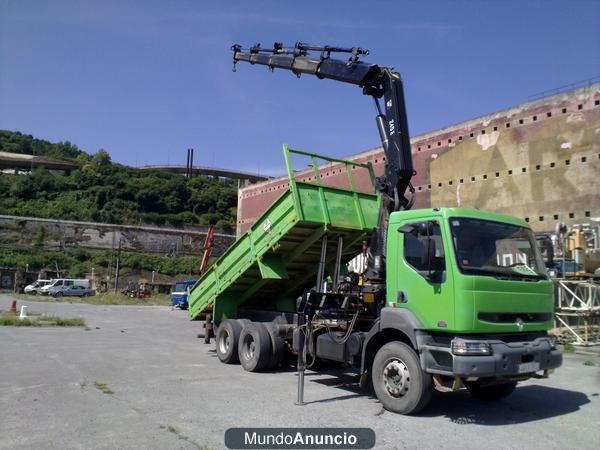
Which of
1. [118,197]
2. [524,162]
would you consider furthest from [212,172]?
[524,162]

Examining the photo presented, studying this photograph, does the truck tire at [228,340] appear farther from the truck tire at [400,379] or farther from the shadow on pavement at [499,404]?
the truck tire at [400,379]

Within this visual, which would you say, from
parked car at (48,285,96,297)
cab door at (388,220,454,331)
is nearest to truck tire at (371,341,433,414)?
cab door at (388,220,454,331)

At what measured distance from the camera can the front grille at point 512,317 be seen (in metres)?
6.34

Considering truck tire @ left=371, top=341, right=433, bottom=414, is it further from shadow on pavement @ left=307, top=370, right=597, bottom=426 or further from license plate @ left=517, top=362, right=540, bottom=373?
license plate @ left=517, top=362, right=540, bottom=373

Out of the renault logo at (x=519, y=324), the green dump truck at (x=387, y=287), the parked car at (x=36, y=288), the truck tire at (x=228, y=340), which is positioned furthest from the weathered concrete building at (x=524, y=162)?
the parked car at (x=36, y=288)

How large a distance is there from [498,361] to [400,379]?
4.28 ft

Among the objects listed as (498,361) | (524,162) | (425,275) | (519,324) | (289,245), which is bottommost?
(498,361)

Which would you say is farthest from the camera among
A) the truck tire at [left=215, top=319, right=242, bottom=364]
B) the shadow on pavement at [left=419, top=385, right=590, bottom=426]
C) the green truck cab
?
the truck tire at [left=215, top=319, right=242, bottom=364]

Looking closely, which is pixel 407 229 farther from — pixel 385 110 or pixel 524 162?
pixel 524 162

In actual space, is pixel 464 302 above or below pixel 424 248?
below

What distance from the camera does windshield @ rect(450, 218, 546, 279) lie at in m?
6.53

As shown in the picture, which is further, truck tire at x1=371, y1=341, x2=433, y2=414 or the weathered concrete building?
the weathered concrete building

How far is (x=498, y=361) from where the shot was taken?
20.2 ft

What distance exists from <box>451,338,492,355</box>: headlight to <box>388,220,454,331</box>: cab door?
0.23 m
